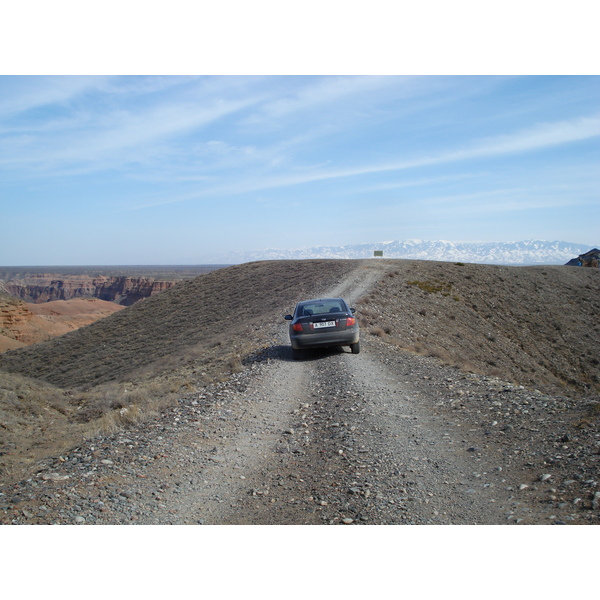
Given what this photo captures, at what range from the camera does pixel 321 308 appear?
45.2ft

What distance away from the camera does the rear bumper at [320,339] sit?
13.0 metres

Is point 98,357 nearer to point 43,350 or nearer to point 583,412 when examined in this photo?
point 43,350

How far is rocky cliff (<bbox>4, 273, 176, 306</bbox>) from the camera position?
Result: 13719 cm

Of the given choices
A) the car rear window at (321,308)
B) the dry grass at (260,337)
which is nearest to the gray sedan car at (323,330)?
the car rear window at (321,308)

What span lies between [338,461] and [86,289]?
172 meters

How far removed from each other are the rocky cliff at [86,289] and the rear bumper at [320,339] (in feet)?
414

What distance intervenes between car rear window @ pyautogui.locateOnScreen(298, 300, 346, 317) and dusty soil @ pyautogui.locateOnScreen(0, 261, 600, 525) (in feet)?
10.0

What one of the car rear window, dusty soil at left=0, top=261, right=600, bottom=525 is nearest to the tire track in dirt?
dusty soil at left=0, top=261, right=600, bottom=525

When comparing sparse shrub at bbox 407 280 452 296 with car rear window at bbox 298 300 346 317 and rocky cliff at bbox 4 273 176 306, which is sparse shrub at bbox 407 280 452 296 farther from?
rocky cliff at bbox 4 273 176 306

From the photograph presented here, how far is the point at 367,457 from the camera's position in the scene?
6059mm

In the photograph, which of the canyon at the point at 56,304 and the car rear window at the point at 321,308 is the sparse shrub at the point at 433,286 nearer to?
the car rear window at the point at 321,308

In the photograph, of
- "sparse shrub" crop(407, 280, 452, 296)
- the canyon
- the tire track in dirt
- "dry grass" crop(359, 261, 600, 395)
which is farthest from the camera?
the canyon

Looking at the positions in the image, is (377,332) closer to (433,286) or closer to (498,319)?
(433,286)

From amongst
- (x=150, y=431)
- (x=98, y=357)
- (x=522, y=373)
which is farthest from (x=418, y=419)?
(x=98, y=357)
